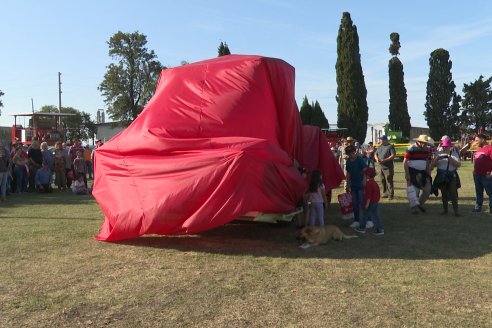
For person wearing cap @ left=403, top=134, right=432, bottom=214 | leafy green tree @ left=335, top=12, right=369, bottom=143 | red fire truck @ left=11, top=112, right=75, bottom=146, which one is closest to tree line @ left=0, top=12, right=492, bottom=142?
leafy green tree @ left=335, top=12, right=369, bottom=143

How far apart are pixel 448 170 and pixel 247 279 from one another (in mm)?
6081

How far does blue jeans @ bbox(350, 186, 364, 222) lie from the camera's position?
8.84 meters

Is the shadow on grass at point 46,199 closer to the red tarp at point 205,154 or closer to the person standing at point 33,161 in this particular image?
the person standing at point 33,161

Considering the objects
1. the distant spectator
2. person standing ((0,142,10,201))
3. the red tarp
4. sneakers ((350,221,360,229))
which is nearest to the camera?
the red tarp

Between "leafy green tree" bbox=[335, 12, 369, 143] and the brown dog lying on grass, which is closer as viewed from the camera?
the brown dog lying on grass

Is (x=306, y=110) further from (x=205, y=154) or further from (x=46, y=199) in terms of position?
(x=205, y=154)

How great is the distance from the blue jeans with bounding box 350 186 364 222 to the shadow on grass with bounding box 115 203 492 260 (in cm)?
31

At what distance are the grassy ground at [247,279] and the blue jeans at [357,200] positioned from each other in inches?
23.0

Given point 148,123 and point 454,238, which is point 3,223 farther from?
point 454,238

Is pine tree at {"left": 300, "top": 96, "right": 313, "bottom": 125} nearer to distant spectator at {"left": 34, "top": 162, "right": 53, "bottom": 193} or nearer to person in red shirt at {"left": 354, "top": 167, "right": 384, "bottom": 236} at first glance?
distant spectator at {"left": 34, "top": 162, "right": 53, "bottom": 193}

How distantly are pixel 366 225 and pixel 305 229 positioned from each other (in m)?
1.94

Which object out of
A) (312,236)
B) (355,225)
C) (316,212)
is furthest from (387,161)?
(312,236)

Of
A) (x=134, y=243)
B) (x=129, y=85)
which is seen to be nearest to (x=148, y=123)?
(x=134, y=243)

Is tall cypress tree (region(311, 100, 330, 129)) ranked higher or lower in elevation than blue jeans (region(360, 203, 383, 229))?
higher
